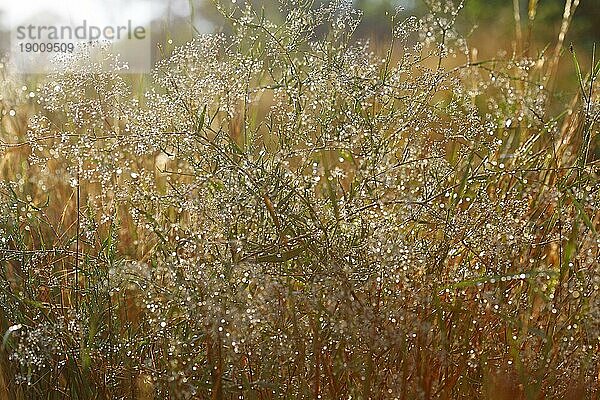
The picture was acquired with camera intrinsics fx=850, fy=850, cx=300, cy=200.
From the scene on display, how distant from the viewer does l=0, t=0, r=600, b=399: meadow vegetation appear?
753mm

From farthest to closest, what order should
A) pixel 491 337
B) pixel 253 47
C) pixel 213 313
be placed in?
pixel 253 47, pixel 491 337, pixel 213 313

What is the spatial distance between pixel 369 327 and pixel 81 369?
0.29 metres

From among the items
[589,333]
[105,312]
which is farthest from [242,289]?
[589,333]

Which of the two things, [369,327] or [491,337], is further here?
[491,337]

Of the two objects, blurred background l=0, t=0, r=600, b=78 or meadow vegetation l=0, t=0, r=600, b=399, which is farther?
blurred background l=0, t=0, r=600, b=78

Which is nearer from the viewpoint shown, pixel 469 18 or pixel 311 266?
pixel 311 266

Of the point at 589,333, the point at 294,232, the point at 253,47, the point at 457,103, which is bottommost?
the point at 589,333

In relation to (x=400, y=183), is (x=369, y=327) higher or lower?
lower

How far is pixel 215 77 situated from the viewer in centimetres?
89

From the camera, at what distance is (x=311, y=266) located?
78 centimetres

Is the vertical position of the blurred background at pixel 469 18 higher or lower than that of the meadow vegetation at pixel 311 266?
higher

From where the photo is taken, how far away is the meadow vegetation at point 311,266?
75 centimetres

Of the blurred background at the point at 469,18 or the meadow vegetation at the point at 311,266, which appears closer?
the meadow vegetation at the point at 311,266

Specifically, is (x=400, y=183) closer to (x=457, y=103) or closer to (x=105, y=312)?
(x=457, y=103)
